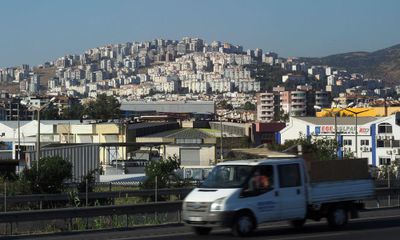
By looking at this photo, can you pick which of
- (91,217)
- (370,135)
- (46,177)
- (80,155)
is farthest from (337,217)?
(370,135)

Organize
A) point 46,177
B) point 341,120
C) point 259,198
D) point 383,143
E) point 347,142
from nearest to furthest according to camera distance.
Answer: point 259,198
point 46,177
point 383,143
point 347,142
point 341,120

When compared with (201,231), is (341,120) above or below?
above

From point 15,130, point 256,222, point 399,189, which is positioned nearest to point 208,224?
point 256,222

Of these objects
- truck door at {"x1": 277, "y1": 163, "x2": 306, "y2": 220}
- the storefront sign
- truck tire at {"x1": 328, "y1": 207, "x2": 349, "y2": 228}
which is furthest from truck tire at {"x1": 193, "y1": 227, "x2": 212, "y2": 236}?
the storefront sign

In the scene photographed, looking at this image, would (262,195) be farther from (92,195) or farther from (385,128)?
(385,128)

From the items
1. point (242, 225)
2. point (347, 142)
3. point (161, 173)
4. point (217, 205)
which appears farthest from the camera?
point (347, 142)

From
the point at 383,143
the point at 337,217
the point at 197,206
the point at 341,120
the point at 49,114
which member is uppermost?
the point at 49,114

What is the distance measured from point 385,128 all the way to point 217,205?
77365 millimetres

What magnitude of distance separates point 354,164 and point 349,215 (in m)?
1.35

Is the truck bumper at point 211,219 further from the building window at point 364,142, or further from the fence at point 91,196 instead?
the building window at point 364,142

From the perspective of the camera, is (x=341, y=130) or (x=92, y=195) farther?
(x=341, y=130)

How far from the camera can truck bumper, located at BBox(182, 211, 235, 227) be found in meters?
17.9

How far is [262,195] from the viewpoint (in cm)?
1862

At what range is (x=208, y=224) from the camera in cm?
1812
